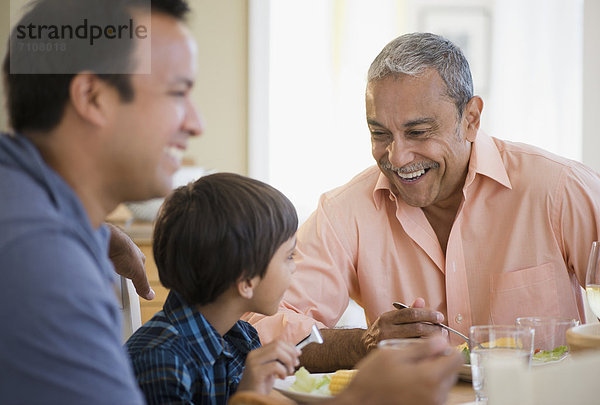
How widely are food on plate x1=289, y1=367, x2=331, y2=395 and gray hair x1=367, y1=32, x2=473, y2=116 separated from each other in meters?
0.99

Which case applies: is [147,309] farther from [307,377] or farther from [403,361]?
[403,361]

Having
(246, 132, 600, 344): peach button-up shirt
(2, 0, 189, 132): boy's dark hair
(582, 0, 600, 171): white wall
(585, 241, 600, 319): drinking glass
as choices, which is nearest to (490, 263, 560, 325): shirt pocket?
(246, 132, 600, 344): peach button-up shirt

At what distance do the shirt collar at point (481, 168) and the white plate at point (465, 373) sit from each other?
2.60ft

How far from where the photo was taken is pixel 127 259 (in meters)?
1.80

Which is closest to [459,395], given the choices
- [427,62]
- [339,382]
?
[339,382]

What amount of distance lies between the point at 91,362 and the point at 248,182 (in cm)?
75

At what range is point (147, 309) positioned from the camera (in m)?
3.94

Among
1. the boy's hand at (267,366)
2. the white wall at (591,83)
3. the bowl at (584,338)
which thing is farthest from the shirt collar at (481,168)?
the white wall at (591,83)

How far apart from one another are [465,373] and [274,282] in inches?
16.8

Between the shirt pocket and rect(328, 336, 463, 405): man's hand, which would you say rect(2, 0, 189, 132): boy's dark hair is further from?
the shirt pocket

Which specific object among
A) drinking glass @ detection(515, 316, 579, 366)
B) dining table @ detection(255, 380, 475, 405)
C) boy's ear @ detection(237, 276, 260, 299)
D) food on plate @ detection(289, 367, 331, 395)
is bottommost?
dining table @ detection(255, 380, 475, 405)

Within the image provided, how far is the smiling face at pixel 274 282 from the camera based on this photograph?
149cm

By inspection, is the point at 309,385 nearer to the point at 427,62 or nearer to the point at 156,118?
the point at 156,118

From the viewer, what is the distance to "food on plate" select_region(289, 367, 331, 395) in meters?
1.33
